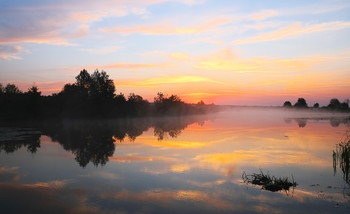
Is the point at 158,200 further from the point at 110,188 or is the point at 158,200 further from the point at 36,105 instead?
the point at 36,105

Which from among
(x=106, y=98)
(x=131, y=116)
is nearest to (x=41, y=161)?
(x=106, y=98)

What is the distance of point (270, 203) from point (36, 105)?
63176mm

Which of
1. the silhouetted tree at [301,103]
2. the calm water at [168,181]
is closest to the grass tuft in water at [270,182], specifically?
the calm water at [168,181]

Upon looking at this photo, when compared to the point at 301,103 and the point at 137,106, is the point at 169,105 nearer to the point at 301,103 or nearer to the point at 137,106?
the point at 137,106

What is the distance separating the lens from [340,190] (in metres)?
13.0

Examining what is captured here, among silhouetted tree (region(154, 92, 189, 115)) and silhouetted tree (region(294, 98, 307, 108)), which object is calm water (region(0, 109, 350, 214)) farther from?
silhouetted tree (region(294, 98, 307, 108))

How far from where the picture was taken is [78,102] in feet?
237

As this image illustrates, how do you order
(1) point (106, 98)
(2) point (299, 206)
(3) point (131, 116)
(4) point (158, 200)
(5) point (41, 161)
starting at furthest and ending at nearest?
(3) point (131, 116) < (1) point (106, 98) < (5) point (41, 161) < (4) point (158, 200) < (2) point (299, 206)

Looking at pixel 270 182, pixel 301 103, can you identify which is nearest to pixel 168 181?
pixel 270 182

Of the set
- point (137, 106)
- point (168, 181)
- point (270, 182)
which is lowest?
point (168, 181)

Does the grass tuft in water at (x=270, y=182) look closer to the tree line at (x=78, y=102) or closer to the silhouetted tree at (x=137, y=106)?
the tree line at (x=78, y=102)

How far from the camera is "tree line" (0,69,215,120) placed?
6425 centimetres

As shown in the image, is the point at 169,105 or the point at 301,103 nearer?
the point at 169,105

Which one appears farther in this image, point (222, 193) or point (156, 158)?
point (156, 158)
